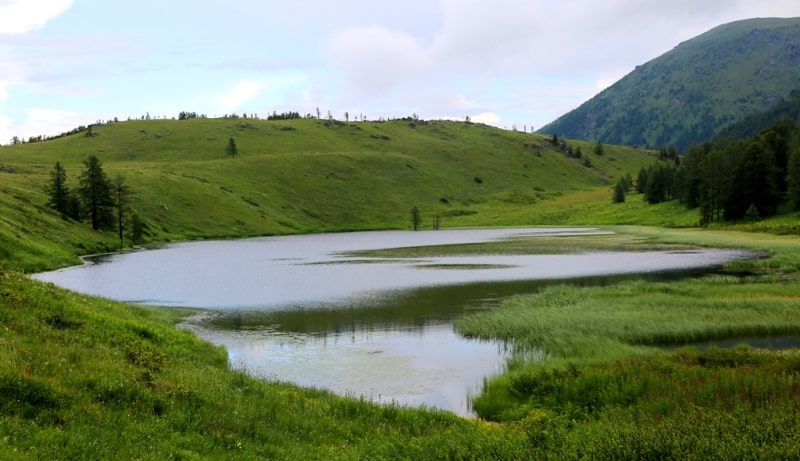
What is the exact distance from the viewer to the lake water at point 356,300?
2644 cm

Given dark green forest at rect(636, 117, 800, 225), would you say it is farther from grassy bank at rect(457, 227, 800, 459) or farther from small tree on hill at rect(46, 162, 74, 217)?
small tree on hill at rect(46, 162, 74, 217)

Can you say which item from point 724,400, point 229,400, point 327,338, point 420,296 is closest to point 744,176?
point 420,296

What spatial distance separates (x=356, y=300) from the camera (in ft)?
155

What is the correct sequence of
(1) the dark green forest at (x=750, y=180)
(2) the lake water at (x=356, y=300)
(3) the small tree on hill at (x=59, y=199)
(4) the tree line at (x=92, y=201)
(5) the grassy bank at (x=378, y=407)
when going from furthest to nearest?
1. (1) the dark green forest at (x=750, y=180)
2. (4) the tree line at (x=92, y=201)
3. (3) the small tree on hill at (x=59, y=199)
4. (2) the lake water at (x=356, y=300)
5. (5) the grassy bank at (x=378, y=407)

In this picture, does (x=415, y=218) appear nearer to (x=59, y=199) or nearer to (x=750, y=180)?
(x=750, y=180)

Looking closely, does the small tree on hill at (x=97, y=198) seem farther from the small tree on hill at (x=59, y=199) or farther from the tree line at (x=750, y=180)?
the tree line at (x=750, y=180)

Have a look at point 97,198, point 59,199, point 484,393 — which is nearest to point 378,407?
point 484,393

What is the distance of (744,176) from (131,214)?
122 meters

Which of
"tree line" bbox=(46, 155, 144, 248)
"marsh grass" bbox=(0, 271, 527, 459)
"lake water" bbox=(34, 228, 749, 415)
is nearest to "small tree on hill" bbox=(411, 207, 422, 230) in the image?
"tree line" bbox=(46, 155, 144, 248)

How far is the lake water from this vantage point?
86.7 feet

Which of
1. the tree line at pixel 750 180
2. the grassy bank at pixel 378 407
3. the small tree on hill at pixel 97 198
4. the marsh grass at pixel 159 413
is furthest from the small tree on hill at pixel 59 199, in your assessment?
the tree line at pixel 750 180

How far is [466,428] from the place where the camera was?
16.8 m

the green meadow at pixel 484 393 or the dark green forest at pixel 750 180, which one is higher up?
the dark green forest at pixel 750 180

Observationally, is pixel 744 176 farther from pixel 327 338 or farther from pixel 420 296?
pixel 327 338
